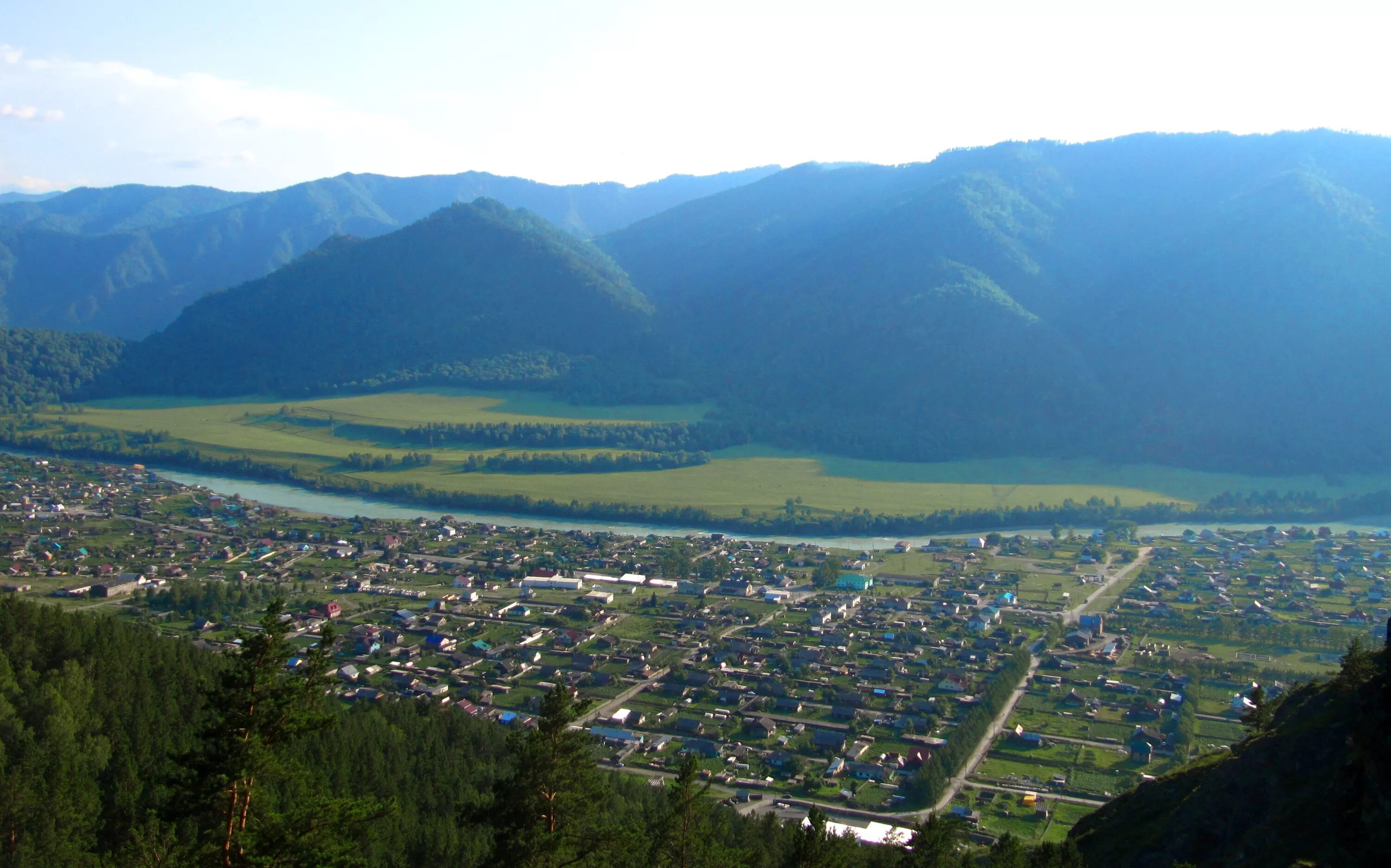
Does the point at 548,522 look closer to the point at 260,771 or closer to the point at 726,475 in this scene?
the point at 726,475

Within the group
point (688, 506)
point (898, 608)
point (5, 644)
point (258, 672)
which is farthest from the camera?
point (688, 506)

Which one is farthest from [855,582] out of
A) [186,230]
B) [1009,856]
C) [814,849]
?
[186,230]

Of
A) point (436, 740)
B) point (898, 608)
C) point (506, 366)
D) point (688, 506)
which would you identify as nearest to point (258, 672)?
point (436, 740)

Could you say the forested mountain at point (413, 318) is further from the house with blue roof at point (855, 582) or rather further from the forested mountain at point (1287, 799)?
the forested mountain at point (1287, 799)

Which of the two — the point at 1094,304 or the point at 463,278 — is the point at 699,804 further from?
the point at 463,278

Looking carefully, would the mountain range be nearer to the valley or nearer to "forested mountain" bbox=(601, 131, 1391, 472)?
"forested mountain" bbox=(601, 131, 1391, 472)

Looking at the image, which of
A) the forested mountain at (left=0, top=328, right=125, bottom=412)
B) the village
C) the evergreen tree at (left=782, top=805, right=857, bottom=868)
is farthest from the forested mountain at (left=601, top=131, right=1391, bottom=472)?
the evergreen tree at (left=782, top=805, right=857, bottom=868)
